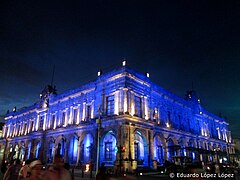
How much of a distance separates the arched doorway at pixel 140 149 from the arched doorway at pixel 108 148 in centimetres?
274

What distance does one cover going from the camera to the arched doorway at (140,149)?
2464 cm

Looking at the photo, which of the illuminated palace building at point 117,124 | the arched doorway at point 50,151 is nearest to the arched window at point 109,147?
the illuminated palace building at point 117,124

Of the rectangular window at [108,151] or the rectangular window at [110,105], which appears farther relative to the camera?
the rectangular window at [110,105]

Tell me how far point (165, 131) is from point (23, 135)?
28.4 meters

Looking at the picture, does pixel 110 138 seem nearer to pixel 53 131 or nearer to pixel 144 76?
pixel 144 76

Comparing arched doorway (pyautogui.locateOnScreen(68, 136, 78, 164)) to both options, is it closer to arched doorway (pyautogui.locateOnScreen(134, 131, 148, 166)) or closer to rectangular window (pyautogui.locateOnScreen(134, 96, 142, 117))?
arched doorway (pyautogui.locateOnScreen(134, 131, 148, 166))

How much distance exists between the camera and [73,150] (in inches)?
1154

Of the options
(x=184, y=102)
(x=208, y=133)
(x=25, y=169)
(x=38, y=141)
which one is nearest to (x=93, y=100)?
(x=38, y=141)

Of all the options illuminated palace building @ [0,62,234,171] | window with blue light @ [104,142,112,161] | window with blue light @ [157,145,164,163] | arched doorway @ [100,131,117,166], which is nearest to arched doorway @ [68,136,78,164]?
illuminated palace building @ [0,62,234,171]

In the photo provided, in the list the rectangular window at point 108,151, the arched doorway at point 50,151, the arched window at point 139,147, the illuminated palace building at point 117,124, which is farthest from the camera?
the arched doorway at point 50,151

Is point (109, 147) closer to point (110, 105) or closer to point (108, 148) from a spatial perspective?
point (108, 148)

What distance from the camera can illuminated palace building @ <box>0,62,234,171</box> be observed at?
24.1 metres

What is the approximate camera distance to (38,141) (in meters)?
36.2

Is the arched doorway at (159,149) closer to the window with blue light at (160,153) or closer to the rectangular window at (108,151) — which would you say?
the window with blue light at (160,153)
